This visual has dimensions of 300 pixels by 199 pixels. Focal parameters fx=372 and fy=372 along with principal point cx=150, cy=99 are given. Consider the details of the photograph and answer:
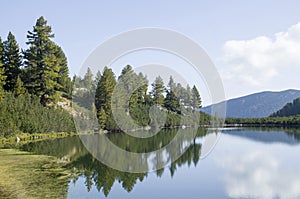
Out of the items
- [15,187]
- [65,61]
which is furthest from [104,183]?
[65,61]

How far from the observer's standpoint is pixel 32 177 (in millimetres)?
16734

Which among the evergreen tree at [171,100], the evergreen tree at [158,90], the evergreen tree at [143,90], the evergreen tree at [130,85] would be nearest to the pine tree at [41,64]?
the evergreen tree at [130,85]

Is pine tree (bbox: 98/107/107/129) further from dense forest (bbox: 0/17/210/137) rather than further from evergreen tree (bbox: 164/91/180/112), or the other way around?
evergreen tree (bbox: 164/91/180/112)

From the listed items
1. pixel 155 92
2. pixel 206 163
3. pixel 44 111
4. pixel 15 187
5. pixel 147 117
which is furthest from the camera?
pixel 155 92

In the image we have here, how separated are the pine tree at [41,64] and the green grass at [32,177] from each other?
23713 millimetres

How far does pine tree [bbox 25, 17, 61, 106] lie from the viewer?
1853 inches

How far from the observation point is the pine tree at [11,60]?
46.1 m

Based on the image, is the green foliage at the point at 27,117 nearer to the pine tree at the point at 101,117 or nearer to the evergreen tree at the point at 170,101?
the pine tree at the point at 101,117

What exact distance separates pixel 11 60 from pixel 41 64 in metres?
3.65

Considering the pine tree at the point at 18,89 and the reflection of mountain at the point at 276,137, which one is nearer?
the pine tree at the point at 18,89

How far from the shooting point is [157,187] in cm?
1571

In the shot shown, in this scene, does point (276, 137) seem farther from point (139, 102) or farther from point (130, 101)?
point (139, 102)

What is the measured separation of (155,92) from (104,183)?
6590 centimetres

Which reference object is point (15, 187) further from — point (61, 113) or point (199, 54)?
point (61, 113)
